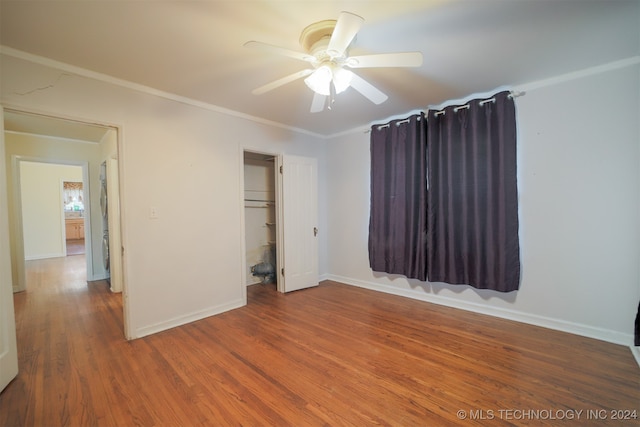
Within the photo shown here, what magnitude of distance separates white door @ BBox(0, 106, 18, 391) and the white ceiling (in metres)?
0.86

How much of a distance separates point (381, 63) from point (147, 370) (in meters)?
2.85

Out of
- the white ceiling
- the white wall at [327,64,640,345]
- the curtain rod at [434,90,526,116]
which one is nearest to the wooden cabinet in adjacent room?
the white ceiling

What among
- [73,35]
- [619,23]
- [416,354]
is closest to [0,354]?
[73,35]

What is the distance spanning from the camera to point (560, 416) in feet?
5.07

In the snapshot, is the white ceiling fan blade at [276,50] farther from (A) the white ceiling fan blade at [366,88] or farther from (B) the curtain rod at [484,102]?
(B) the curtain rod at [484,102]

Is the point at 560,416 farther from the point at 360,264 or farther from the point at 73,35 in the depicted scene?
the point at 73,35

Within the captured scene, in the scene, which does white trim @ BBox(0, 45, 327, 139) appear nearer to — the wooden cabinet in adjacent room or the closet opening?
the closet opening

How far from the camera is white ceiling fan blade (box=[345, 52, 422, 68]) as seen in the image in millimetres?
1585

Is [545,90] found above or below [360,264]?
above

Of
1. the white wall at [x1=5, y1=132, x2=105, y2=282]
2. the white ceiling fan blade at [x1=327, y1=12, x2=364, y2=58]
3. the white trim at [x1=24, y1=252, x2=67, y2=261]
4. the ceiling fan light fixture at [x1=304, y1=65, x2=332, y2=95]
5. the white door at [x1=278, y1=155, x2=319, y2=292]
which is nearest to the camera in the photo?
the white ceiling fan blade at [x1=327, y1=12, x2=364, y2=58]

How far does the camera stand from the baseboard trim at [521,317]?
2.34 metres

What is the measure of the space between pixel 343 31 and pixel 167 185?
232 cm

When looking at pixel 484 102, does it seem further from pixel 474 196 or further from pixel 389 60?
pixel 389 60

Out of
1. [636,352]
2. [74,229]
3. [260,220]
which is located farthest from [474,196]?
[74,229]
